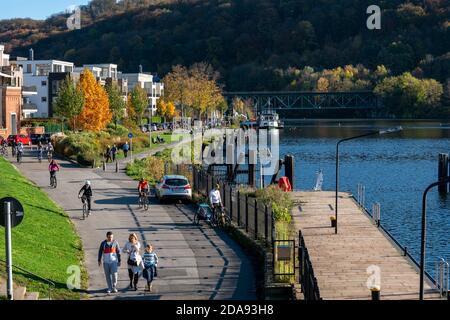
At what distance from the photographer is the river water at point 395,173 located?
128ft

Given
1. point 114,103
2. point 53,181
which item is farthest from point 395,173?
point 114,103

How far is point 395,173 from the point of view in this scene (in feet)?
225

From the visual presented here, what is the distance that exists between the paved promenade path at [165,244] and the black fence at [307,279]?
4.44 feet

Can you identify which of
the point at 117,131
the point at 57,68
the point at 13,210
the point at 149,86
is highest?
the point at 57,68

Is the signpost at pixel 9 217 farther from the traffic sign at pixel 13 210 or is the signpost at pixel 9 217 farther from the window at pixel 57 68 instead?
the window at pixel 57 68

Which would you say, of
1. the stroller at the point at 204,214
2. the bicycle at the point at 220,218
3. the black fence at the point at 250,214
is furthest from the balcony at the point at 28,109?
the bicycle at the point at 220,218

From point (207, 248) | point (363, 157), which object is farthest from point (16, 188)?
point (363, 157)

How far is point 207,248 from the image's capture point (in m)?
25.8

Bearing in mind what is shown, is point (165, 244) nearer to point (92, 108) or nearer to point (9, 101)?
point (92, 108)

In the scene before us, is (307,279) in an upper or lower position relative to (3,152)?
lower

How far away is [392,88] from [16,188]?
495 feet

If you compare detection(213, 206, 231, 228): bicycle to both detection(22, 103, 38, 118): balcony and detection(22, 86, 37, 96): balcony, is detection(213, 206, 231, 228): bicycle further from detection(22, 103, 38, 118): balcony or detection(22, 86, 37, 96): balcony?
detection(22, 103, 38, 118): balcony

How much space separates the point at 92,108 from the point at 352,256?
57839 millimetres
